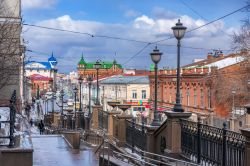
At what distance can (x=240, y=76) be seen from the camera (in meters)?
57.5

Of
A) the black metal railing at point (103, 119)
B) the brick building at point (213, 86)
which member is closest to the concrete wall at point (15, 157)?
the black metal railing at point (103, 119)

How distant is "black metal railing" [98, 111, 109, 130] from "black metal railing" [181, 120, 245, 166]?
41.0ft

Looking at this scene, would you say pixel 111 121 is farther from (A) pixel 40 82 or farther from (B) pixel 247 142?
(A) pixel 40 82

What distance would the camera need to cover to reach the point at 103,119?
28078mm

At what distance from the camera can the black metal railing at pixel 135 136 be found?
58.0 ft

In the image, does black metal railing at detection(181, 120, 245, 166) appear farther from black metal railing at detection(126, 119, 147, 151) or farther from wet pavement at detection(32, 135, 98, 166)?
wet pavement at detection(32, 135, 98, 166)

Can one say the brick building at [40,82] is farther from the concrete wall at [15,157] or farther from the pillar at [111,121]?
the concrete wall at [15,157]

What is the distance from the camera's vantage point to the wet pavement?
1621 centimetres

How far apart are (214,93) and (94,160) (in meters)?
47.2

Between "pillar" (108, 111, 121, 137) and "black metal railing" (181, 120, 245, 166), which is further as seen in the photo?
"pillar" (108, 111, 121, 137)

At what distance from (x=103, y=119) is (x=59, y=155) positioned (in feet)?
31.8

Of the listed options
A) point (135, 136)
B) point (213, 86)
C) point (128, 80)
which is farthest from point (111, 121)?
point (128, 80)

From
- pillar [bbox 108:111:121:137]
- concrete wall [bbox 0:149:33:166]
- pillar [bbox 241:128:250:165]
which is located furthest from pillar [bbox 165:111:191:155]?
pillar [bbox 108:111:121:137]

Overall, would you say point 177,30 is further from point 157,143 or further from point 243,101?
point 243,101
